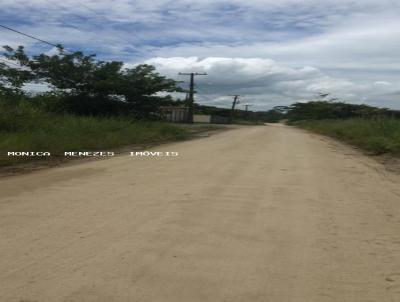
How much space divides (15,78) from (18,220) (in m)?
20.7

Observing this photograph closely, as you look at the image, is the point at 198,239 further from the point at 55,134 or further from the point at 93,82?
the point at 93,82

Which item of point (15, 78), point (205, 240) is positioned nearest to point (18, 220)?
point (205, 240)

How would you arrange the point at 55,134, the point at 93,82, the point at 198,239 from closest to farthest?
1. the point at 198,239
2. the point at 55,134
3. the point at 93,82

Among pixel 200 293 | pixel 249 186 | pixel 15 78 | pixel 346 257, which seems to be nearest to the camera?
pixel 200 293

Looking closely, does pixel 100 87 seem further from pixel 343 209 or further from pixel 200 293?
pixel 200 293

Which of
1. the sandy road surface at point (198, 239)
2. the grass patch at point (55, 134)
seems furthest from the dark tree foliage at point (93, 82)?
the sandy road surface at point (198, 239)

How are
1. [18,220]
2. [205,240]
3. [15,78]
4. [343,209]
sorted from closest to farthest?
[205,240] → [18,220] → [343,209] → [15,78]

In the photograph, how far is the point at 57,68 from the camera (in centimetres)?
2703

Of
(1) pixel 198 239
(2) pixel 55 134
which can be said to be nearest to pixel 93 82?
(2) pixel 55 134

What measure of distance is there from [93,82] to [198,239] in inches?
932

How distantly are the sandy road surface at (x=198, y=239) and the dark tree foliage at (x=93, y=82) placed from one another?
1815 centimetres

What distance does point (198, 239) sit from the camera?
5.51 metres

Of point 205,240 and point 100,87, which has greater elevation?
point 100,87

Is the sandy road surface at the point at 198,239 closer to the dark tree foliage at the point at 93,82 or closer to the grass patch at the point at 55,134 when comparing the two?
the grass patch at the point at 55,134
